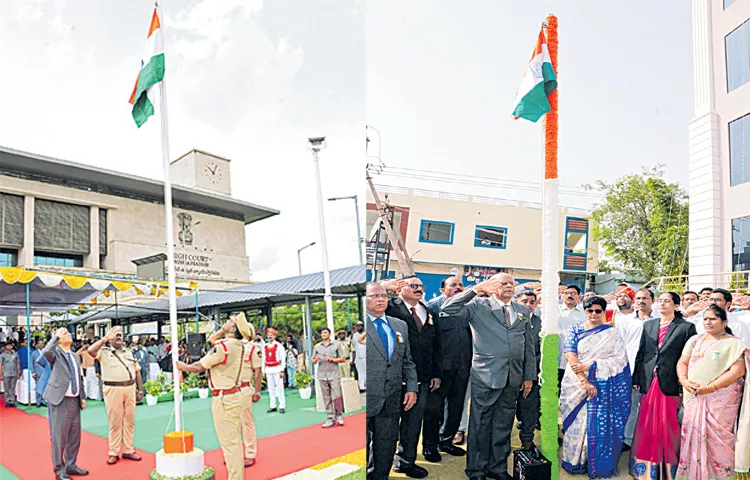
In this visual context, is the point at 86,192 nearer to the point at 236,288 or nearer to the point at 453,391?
the point at 236,288

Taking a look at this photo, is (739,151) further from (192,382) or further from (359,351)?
(192,382)

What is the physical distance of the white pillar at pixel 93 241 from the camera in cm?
271

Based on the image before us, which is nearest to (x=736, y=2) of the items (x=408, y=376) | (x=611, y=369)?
(x=611, y=369)

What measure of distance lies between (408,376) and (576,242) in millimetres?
4741

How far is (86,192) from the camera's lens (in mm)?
2770

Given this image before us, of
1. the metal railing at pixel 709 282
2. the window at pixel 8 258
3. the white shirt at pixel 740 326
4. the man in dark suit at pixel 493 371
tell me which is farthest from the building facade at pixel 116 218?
the metal railing at pixel 709 282

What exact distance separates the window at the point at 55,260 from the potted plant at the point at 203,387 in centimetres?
82

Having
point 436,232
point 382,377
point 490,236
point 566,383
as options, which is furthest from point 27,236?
point 436,232

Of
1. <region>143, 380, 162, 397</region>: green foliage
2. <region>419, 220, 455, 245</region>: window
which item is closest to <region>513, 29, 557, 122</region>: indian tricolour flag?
<region>143, 380, 162, 397</region>: green foliage

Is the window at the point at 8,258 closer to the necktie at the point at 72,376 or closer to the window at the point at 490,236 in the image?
the necktie at the point at 72,376

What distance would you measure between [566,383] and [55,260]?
3.15 m

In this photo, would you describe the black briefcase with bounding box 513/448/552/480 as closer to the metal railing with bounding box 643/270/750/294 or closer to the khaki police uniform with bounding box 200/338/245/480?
the khaki police uniform with bounding box 200/338/245/480

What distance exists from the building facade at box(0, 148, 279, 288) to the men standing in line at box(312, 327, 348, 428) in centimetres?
54

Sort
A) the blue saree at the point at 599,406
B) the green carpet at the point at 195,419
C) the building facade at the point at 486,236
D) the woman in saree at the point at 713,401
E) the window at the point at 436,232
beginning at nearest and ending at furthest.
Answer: the green carpet at the point at 195,419
the woman in saree at the point at 713,401
the blue saree at the point at 599,406
the building facade at the point at 486,236
the window at the point at 436,232
